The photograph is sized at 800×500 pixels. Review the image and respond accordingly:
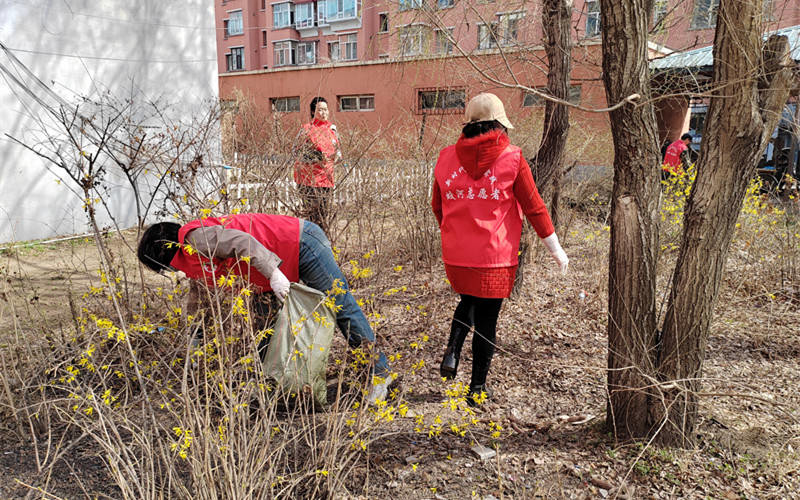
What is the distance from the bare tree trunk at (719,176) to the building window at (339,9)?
4252cm

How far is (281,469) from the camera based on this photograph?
7.55ft

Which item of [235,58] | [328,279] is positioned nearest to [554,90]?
[328,279]

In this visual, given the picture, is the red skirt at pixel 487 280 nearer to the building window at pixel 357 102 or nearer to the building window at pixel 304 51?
the building window at pixel 357 102

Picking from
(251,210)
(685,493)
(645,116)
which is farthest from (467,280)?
(251,210)

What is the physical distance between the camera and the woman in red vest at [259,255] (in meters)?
2.38


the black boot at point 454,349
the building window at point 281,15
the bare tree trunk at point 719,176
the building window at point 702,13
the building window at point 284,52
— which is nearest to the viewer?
the bare tree trunk at point 719,176

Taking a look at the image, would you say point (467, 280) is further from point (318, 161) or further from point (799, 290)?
point (799, 290)

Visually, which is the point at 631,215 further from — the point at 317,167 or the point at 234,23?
the point at 234,23

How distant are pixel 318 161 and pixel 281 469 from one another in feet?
8.93

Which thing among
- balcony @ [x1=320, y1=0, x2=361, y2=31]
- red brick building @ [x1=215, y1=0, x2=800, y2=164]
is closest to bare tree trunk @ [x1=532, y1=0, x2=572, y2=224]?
red brick building @ [x1=215, y1=0, x2=800, y2=164]

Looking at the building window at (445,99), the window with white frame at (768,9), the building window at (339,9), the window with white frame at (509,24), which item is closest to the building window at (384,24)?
the building window at (445,99)

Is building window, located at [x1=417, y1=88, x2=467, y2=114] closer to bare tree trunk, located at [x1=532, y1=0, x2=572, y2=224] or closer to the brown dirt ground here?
bare tree trunk, located at [x1=532, y1=0, x2=572, y2=224]

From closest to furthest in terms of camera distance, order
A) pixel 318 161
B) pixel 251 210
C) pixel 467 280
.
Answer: pixel 467 280 → pixel 251 210 → pixel 318 161

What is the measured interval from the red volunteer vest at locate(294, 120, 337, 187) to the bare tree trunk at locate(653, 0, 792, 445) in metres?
2.97
